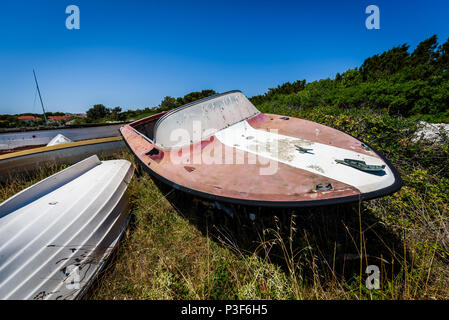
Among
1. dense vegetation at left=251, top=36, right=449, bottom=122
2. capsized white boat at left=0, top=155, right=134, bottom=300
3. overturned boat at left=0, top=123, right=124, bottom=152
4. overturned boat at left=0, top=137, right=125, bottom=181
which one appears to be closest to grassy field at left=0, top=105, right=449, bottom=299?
capsized white boat at left=0, top=155, right=134, bottom=300

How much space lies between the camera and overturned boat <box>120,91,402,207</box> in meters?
1.51

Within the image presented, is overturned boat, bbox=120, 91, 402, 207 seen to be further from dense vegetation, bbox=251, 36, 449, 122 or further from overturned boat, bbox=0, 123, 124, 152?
overturned boat, bbox=0, 123, 124, 152

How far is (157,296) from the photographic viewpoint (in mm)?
1568

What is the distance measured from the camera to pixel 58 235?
1.67 m

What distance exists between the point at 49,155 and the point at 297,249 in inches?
223

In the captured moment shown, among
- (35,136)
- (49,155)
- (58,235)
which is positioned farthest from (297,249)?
(35,136)

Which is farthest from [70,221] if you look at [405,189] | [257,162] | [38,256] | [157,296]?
[405,189]

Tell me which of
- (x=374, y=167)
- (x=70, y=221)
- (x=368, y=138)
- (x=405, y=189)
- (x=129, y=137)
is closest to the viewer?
(x=374, y=167)

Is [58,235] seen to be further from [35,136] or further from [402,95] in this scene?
[402,95]

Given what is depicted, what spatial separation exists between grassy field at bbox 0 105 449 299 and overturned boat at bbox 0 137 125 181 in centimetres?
280

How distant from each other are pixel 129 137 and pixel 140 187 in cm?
136
